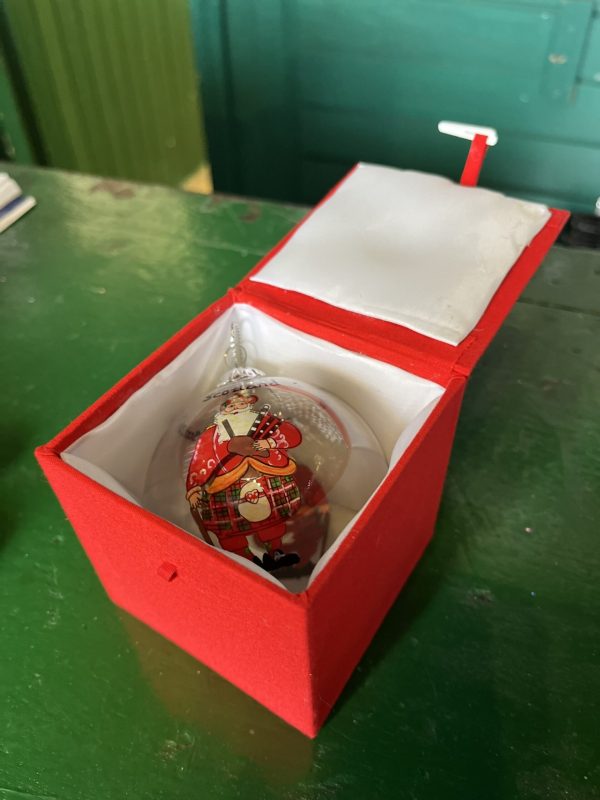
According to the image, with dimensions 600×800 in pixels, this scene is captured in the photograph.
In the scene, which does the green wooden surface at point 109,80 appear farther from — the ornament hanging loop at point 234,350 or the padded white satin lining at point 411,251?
the ornament hanging loop at point 234,350

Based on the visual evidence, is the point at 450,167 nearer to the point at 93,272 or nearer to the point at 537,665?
the point at 93,272

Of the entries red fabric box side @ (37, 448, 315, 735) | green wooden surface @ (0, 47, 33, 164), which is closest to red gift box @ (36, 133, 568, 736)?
red fabric box side @ (37, 448, 315, 735)

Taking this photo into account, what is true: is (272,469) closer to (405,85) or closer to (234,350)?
(234,350)

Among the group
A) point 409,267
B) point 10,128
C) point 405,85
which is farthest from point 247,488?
point 10,128

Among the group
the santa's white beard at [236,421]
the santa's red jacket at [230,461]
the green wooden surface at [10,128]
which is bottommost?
the green wooden surface at [10,128]

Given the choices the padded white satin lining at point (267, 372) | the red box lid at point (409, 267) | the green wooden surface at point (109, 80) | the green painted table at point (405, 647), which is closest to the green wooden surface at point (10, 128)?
the green wooden surface at point (109, 80)

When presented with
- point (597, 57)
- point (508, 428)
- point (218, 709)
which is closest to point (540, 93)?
point (597, 57)
